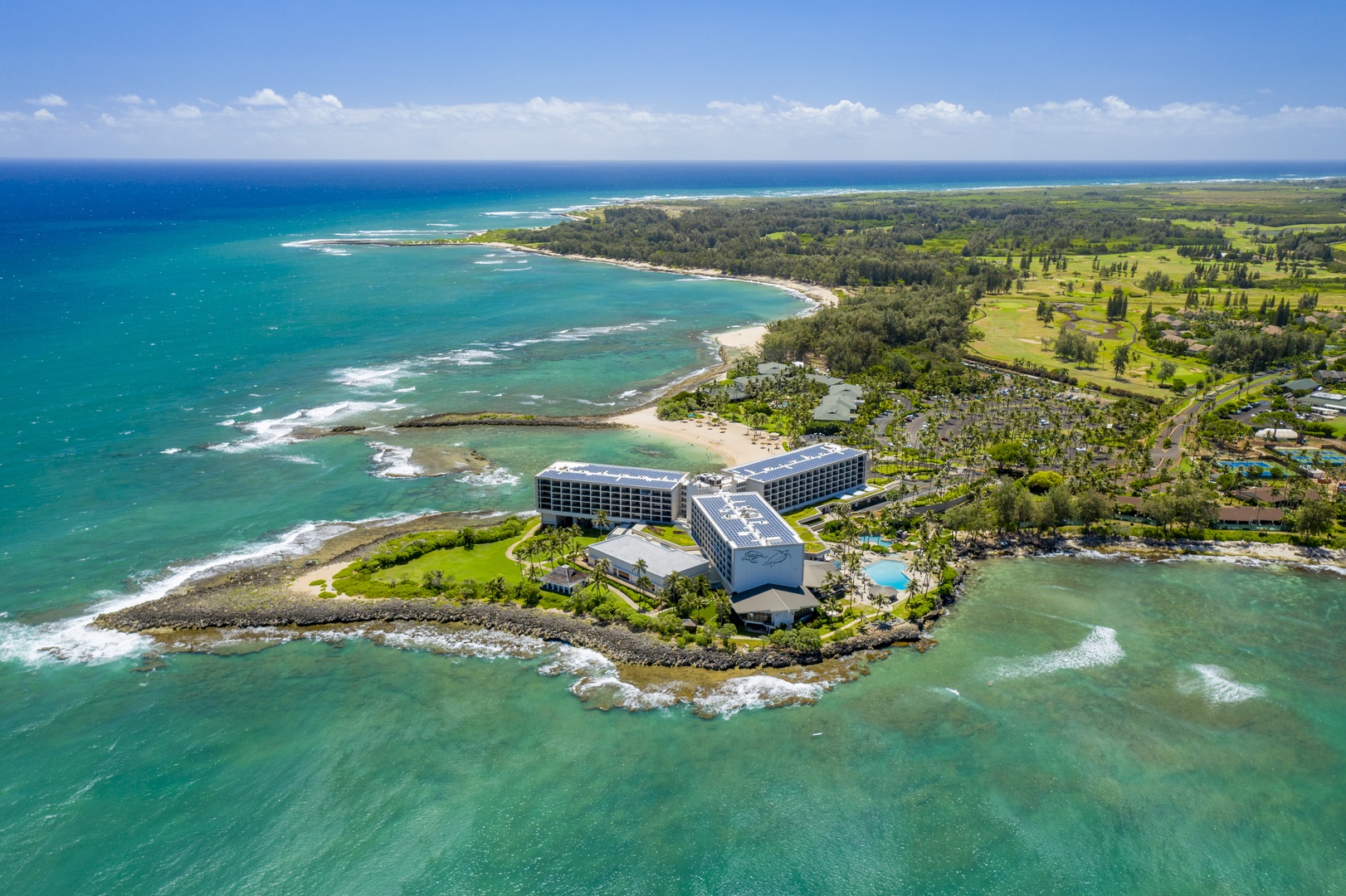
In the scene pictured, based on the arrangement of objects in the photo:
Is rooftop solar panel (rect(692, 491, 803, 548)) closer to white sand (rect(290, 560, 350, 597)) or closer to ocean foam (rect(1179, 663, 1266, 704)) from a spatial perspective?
ocean foam (rect(1179, 663, 1266, 704))

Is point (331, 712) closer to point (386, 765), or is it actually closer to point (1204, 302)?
point (386, 765)

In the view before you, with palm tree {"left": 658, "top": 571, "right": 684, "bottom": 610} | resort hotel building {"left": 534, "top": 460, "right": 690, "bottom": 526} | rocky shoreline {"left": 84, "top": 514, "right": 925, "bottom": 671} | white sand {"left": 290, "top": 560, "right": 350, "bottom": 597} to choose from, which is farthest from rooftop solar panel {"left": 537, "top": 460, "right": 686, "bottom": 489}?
white sand {"left": 290, "top": 560, "right": 350, "bottom": 597}

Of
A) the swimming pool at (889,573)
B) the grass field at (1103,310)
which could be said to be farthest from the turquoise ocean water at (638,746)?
the grass field at (1103,310)

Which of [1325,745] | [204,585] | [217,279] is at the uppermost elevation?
[217,279]

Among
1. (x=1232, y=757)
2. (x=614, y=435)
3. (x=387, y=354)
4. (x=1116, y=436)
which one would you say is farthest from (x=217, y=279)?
(x=1232, y=757)

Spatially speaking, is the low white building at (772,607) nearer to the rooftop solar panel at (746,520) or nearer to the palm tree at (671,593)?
the rooftop solar panel at (746,520)

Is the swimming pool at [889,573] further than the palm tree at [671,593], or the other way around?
the swimming pool at [889,573]
